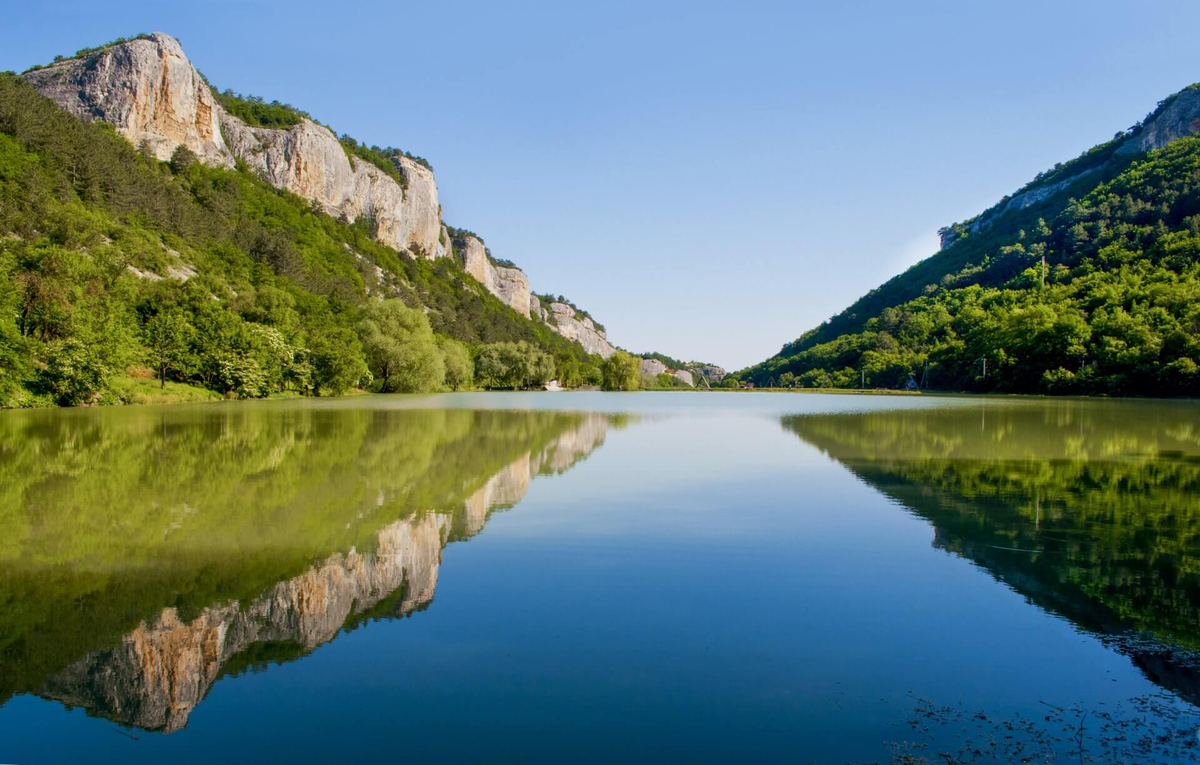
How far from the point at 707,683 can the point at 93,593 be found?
6.29 meters

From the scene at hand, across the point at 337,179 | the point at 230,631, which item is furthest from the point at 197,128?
the point at 230,631

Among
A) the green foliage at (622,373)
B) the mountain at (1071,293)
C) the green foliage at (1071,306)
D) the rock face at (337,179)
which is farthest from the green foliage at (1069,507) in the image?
the rock face at (337,179)

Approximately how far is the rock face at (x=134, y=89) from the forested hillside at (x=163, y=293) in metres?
5.56

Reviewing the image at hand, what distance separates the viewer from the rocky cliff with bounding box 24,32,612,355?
99.4 metres

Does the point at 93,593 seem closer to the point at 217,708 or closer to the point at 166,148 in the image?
the point at 217,708

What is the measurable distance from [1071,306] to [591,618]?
93680 mm

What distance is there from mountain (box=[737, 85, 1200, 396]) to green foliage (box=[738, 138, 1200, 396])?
7.0 inches

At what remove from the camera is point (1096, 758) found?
171 inches

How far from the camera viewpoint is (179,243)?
72.9 metres

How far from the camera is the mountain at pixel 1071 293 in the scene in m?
67.6

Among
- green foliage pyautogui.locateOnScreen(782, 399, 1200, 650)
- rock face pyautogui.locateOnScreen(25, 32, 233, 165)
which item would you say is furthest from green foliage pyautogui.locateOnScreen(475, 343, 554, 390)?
green foliage pyautogui.locateOnScreen(782, 399, 1200, 650)

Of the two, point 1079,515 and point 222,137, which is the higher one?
point 222,137

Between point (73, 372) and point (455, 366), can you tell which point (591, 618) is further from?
point (455, 366)

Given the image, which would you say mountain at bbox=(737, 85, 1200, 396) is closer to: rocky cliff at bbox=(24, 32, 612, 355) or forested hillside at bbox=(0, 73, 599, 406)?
forested hillside at bbox=(0, 73, 599, 406)
